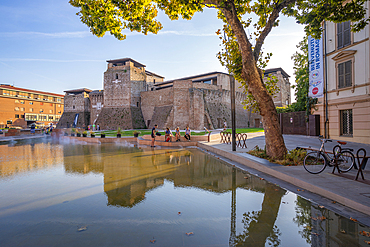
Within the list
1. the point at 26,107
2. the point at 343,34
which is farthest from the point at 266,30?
the point at 26,107

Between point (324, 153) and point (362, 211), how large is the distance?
247 centimetres

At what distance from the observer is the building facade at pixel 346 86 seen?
35.9 ft

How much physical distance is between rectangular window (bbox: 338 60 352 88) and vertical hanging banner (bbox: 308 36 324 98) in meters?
1.25

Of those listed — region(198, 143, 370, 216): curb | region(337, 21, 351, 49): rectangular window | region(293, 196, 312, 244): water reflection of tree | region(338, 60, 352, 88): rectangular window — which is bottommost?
region(293, 196, 312, 244): water reflection of tree

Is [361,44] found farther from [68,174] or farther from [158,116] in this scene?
[158,116]

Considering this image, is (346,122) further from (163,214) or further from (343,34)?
(163,214)

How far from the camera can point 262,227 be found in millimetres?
2645

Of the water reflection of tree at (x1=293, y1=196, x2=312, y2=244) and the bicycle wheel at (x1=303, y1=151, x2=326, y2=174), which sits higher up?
the bicycle wheel at (x1=303, y1=151, x2=326, y2=174)

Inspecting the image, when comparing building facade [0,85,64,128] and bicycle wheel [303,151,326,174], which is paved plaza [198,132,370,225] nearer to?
bicycle wheel [303,151,326,174]

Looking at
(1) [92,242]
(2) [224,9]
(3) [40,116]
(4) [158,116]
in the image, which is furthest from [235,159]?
(3) [40,116]

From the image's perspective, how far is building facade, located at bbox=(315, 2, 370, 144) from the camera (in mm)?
10930

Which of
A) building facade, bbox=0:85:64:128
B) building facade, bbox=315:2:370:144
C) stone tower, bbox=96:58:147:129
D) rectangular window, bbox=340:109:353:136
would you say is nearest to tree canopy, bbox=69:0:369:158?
building facade, bbox=315:2:370:144

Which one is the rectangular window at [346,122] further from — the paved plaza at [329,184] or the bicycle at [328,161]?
the bicycle at [328,161]

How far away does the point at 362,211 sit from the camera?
9.77 ft
